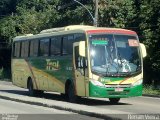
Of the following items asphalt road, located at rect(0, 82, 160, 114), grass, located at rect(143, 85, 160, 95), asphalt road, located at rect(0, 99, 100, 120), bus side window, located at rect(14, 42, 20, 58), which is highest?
bus side window, located at rect(14, 42, 20, 58)

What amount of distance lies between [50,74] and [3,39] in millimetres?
49206

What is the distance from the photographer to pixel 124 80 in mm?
20406

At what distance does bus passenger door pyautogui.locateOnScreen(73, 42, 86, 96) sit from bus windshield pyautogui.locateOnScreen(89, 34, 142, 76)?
787 millimetres

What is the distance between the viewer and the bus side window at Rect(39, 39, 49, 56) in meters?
25.4

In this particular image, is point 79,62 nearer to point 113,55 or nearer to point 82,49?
point 82,49

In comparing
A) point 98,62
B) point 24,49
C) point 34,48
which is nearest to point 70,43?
point 98,62

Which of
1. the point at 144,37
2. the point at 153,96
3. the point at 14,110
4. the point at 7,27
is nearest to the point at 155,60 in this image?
the point at 144,37

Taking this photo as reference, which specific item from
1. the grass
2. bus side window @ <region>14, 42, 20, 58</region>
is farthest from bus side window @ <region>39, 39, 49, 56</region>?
the grass

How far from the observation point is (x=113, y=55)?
67.3ft

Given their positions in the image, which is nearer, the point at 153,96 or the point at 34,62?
the point at 34,62

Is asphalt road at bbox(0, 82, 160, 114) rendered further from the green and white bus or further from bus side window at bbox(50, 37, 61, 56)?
bus side window at bbox(50, 37, 61, 56)

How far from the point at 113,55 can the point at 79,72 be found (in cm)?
171

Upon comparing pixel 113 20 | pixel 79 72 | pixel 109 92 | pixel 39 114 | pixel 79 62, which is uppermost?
pixel 113 20

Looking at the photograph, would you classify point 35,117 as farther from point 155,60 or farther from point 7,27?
point 7,27
